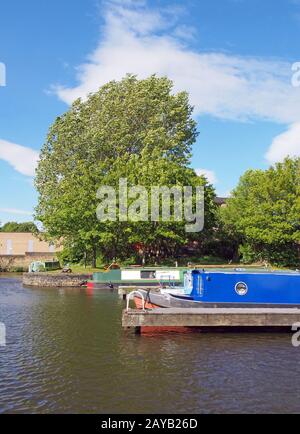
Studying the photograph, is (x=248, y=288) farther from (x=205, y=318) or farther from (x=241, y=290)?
(x=205, y=318)

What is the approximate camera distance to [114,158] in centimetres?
6281

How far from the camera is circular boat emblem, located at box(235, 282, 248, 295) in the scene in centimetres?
2517

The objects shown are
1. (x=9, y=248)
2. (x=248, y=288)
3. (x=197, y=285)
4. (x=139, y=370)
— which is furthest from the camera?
(x=9, y=248)

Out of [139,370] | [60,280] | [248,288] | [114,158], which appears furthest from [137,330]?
[114,158]

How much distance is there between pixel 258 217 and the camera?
56219 mm

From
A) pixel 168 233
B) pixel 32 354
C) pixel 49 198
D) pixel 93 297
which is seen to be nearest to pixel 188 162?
pixel 168 233

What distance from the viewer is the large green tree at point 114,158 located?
54.7m

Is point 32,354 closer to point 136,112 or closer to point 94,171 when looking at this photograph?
point 94,171

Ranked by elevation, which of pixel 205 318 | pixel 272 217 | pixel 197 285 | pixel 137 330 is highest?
pixel 272 217

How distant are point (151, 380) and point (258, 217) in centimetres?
4309

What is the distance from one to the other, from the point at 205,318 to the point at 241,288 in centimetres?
333
